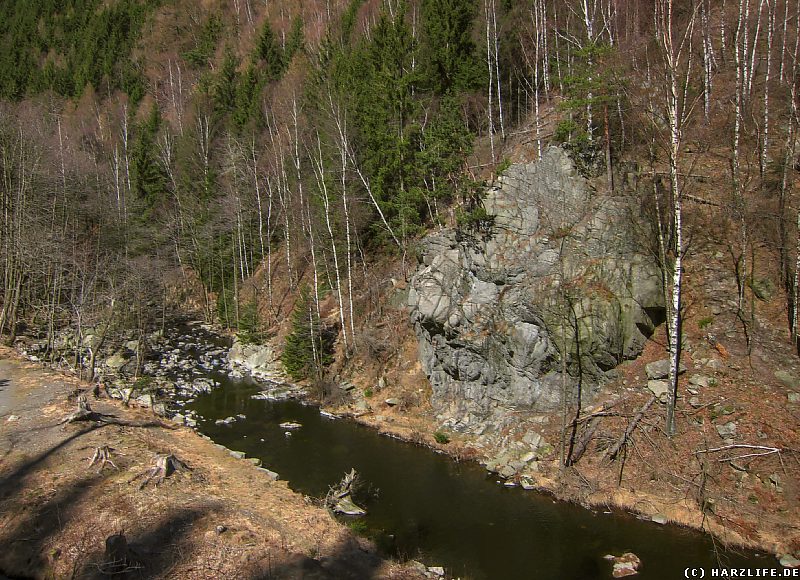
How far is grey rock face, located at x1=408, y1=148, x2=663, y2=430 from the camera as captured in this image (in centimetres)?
1680

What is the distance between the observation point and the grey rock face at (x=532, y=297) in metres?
16.8

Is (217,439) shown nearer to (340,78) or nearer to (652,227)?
(652,227)

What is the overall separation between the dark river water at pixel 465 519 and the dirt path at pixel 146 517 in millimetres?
1715

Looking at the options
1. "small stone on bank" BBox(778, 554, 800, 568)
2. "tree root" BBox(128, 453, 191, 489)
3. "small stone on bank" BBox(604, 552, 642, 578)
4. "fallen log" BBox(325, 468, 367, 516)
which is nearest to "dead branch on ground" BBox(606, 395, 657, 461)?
"small stone on bank" BBox(604, 552, 642, 578)

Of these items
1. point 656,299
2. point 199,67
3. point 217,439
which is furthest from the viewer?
point 199,67

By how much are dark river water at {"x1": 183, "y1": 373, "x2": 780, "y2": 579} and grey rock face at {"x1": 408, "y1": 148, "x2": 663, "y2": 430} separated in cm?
329

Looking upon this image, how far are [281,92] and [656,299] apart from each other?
95.7 feet

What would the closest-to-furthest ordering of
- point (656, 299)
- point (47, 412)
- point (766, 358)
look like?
point (766, 358) → point (47, 412) → point (656, 299)

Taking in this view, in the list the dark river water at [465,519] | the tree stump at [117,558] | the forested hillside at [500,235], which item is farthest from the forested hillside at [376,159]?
the tree stump at [117,558]

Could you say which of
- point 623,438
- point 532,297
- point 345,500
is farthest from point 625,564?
point 532,297

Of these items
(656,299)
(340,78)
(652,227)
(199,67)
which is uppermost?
(199,67)

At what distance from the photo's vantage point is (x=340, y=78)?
91.0 feet

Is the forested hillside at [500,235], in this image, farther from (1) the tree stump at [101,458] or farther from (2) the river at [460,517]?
(1) the tree stump at [101,458]

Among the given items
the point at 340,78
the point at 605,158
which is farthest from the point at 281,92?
the point at 605,158
